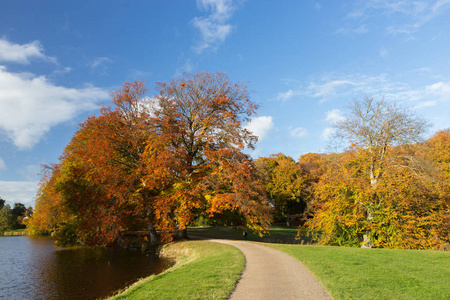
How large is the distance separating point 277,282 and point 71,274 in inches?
498

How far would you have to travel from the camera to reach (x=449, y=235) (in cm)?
1966

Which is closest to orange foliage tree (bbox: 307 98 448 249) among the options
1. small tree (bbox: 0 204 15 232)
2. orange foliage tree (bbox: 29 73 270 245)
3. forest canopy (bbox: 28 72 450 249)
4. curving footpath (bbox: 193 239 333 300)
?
forest canopy (bbox: 28 72 450 249)

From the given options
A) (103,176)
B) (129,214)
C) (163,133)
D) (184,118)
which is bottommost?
(129,214)

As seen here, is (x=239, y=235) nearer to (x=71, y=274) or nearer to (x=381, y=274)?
(x=71, y=274)

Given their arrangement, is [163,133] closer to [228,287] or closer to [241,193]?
[241,193]

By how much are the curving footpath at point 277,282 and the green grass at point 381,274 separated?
392mm

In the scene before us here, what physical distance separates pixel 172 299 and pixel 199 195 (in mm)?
14838

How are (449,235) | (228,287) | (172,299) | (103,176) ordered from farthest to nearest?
(103,176), (449,235), (228,287), (172,299)

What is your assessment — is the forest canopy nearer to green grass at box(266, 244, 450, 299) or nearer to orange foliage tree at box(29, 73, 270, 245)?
orange foliage tree at box(29, 73, 270, 245)

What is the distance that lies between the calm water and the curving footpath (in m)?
6.37

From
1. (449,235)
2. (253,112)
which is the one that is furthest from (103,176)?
(449,235)

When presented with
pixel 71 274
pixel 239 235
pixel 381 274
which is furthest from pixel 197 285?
pixel 239 235

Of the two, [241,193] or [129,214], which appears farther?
[129,214]

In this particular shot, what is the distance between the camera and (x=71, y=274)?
15.6 meters
